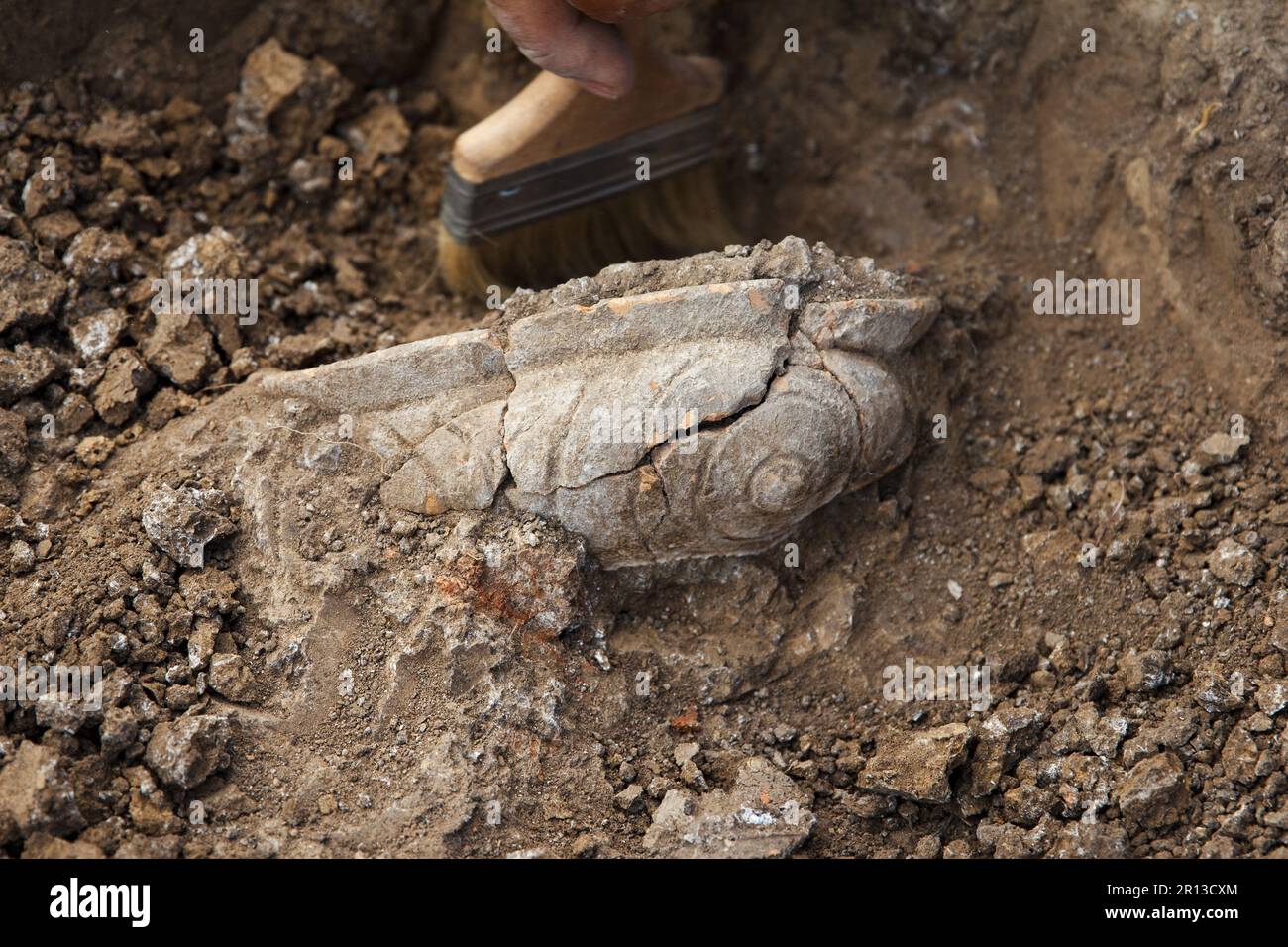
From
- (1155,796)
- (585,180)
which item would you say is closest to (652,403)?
(585,180)

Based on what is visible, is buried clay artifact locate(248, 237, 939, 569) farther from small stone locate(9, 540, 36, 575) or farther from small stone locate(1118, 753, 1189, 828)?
small stone locate(1118, 753, 1189, 828)

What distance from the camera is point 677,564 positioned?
3.18 m

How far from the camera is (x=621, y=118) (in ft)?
12.6

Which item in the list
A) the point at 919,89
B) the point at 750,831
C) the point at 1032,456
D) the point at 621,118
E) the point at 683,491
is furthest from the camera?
the point at 919,89

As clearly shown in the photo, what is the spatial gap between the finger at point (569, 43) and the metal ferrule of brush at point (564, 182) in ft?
1.11

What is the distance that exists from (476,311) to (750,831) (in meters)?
1.99

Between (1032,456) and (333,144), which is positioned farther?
(333,144)

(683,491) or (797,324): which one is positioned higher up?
(797,324)

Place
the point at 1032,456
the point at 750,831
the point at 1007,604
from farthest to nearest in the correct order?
the point at 1032,456 → the point at 1007,604 → the point at 750,831

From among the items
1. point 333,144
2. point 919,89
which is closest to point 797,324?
point 919,89

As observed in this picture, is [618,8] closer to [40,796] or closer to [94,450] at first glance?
[94,450]

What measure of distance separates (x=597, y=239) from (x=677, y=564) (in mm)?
1353

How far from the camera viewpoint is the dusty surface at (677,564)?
9.05 feet

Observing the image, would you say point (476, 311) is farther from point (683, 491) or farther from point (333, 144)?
point (683, 491)
